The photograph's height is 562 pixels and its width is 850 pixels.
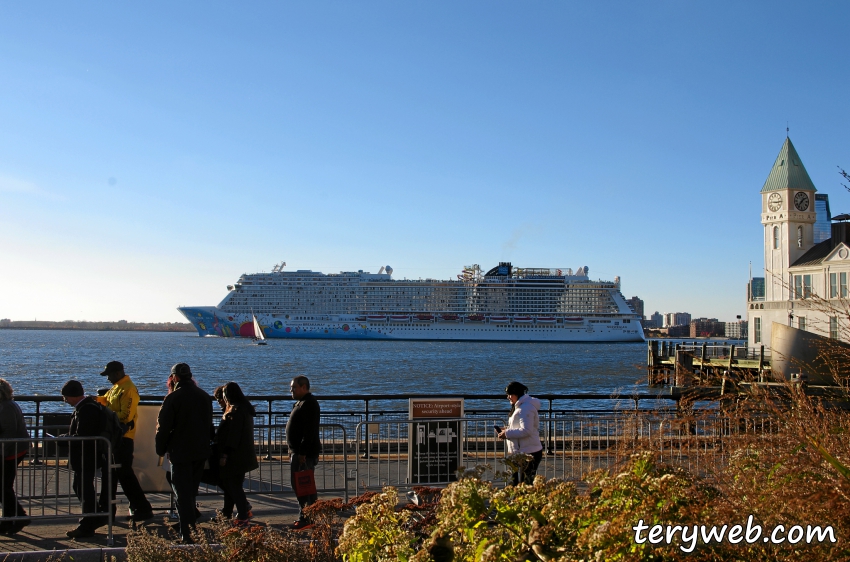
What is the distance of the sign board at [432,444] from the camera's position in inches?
287

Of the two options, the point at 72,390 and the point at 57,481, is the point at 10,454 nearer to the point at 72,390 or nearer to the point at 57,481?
the point at 57,481

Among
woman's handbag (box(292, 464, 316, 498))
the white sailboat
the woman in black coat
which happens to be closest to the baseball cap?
the woman in black coat

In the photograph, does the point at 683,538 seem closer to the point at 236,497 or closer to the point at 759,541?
the point at 759,541

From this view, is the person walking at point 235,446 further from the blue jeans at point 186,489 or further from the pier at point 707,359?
the pier at point 707,359

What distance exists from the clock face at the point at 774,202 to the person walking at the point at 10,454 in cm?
3818

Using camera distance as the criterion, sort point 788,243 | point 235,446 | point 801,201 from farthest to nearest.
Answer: point 801,201 → point 788,243 → point 235,446

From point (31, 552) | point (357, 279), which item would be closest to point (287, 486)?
point (31, 552)

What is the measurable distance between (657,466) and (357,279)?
99.5 m

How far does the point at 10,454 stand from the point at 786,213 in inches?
1483

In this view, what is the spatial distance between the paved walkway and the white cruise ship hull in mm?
88134

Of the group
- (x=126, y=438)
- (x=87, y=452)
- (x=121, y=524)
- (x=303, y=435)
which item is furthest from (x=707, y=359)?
(x=87, y=452)

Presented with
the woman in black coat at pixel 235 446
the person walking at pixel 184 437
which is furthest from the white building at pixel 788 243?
the person walking at pixel 184 437

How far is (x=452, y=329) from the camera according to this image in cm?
9556

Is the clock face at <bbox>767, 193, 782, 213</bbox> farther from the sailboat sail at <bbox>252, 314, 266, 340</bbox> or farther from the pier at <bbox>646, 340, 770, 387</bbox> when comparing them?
the sailboat sail at <bbox>252, 314, 266, 340</bbox>
